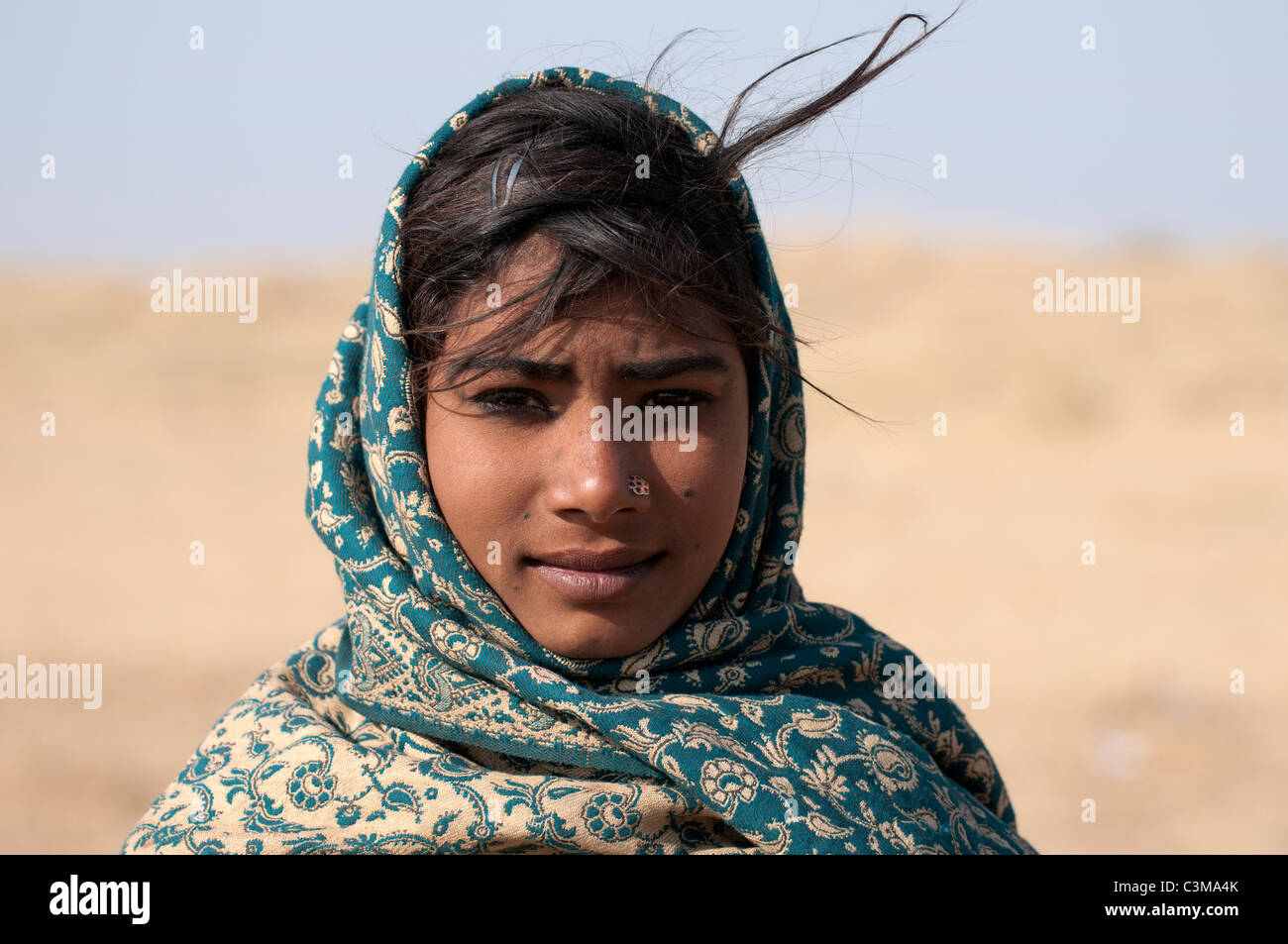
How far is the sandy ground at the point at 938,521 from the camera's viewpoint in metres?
8.25

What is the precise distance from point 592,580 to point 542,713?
0.83ft

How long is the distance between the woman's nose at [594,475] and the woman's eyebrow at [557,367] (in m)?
0.08

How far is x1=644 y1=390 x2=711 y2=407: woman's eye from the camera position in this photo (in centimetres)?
221

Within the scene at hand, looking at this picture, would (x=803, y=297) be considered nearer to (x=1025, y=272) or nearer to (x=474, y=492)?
(x=1025, y=272)

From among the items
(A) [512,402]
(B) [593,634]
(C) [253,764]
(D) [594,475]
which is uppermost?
(A) [512,402]

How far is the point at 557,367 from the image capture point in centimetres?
215

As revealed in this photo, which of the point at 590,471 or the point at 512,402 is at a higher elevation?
the point at 512,402

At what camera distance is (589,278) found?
7.18 feet
